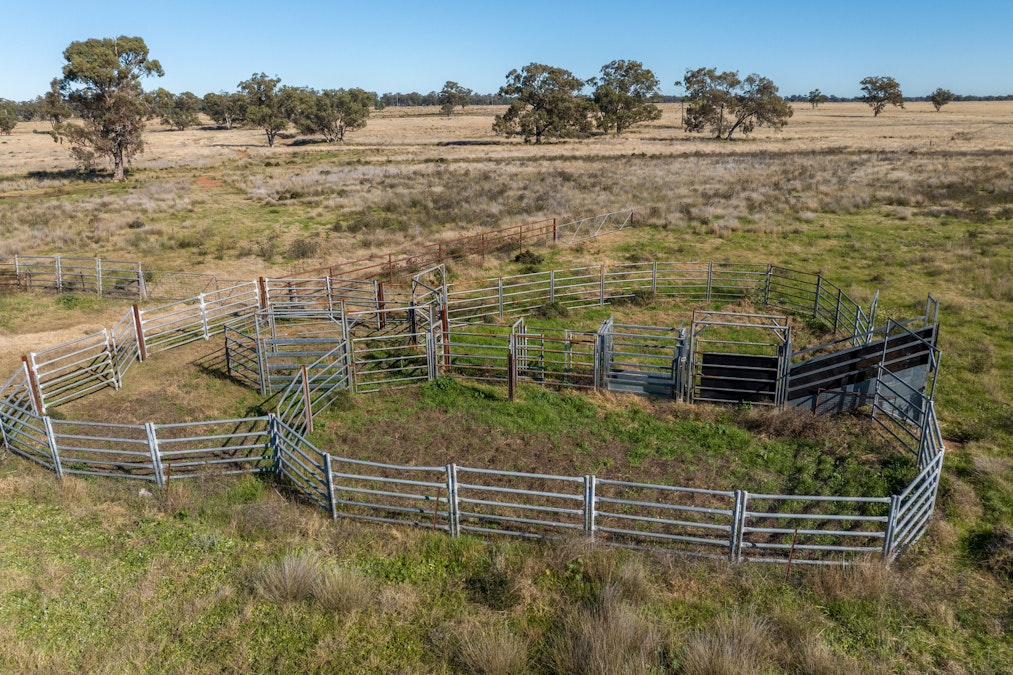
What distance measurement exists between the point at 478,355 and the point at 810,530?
802cm

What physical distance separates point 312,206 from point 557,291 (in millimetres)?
21341

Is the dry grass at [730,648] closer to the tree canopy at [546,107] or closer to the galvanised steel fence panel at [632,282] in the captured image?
the galvanised steel fence panel at [632,282]

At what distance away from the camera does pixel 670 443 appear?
36.3 ft

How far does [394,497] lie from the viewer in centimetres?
955

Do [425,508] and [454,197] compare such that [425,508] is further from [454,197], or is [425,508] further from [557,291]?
[454,197]

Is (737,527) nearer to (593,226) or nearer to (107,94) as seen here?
(593,226)

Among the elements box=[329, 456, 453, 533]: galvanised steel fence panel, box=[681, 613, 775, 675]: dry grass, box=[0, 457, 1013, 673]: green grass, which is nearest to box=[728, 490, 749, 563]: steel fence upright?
box=[0, 457, 1013, 673]: green grass

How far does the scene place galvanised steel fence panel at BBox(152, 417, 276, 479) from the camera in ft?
32.6

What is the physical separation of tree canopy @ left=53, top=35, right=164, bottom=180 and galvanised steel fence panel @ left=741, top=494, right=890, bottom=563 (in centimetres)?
5699

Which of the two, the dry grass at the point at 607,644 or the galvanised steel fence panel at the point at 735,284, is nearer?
the dry grass at the point at 607,644

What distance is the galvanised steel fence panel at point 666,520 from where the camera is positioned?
7.83 m

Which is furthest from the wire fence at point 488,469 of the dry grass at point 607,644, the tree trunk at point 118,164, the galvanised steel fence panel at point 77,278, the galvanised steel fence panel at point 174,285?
the tree trunk at point 118,164

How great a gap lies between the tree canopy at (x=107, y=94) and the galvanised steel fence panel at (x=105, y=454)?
159 ft

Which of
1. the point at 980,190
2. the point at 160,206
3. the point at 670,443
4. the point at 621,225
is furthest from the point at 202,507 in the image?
the point at 980,190
